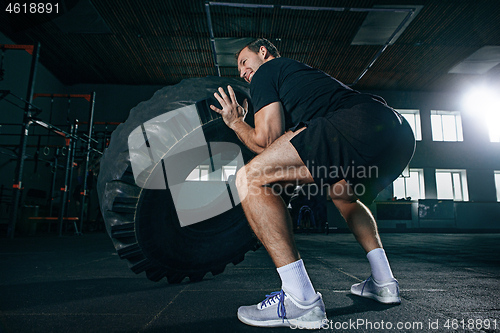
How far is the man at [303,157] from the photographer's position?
89cm

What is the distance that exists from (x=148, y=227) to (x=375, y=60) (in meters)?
8.67

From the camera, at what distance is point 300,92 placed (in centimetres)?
108

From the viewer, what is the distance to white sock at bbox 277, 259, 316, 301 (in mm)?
873

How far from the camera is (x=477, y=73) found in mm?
8914

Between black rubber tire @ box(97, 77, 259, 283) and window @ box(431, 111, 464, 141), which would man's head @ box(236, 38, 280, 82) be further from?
window @ box(431, 111, 464, 141)

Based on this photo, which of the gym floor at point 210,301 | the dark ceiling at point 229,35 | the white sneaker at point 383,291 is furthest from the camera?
the dark ceiling at point 229,35

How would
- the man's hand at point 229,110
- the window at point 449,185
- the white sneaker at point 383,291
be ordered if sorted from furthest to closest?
the window at point 449,185, the man's hand at point 229,110, the white sneaker at point 383,291

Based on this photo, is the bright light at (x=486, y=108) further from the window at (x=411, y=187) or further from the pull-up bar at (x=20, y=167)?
the pull-up bar at (x=20, y=167)

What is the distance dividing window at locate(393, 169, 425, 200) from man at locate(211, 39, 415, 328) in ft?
32.1

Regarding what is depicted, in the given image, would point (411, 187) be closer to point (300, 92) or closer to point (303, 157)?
point (300, 92)

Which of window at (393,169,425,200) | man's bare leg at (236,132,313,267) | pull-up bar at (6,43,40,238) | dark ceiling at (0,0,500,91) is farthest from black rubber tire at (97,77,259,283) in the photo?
window at (393,169,425,200)

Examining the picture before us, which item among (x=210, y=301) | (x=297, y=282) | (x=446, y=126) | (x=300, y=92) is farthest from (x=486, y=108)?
(x=210, y=301)

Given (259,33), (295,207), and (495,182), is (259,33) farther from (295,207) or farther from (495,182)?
(495,182)

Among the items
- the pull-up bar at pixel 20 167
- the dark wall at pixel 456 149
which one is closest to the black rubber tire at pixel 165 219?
the pull-up bar at pixel 20 167
